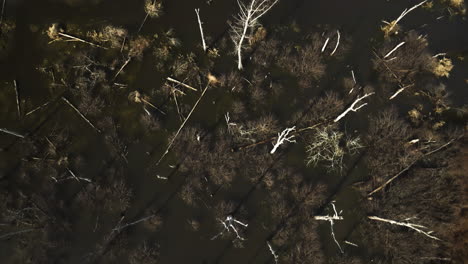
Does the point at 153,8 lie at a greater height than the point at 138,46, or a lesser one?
greater

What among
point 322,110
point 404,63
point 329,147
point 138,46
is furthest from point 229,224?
point 404,63

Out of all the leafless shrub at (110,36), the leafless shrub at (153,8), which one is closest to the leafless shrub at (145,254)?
the leafless shrub at (110,36)

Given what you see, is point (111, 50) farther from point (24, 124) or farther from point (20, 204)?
point (20, 204)

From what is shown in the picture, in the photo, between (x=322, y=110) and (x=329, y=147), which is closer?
(x=329, y=147)

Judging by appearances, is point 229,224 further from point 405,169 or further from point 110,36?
point 110,36

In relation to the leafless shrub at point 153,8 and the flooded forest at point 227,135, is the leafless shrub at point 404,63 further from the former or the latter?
the leafless shrub at point 153,8

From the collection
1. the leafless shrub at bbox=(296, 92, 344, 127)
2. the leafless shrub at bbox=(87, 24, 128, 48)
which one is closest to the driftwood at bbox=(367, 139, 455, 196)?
the leafless shrub at bbox=(296, 92, 344, 127)

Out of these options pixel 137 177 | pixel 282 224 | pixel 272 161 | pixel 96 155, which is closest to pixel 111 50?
pixel 96 155

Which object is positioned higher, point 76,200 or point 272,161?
point 272,161
